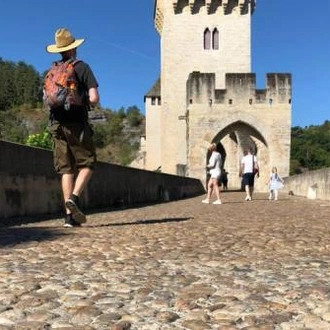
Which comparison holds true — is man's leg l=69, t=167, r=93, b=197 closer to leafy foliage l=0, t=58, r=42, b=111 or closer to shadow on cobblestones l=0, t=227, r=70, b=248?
shadow on cobblestones l=0, t=227, r=70, b=248

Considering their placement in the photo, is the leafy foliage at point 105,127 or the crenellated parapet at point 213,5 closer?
the crenellated parapet at point 213,5

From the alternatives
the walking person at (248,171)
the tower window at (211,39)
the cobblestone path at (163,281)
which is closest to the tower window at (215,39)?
the tower window at (211,39)

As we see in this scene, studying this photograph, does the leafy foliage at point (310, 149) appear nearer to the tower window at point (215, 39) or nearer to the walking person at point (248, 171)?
the tower window at point (215, 39)

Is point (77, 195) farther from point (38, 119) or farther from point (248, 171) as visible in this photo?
point (38, 119)

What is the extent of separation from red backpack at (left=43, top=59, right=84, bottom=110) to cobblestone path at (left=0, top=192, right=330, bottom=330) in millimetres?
1406

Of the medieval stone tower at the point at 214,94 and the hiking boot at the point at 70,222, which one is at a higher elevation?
the medieval stone tower at the point at 214,94

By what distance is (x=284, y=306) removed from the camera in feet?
10.6

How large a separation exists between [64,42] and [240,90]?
3252cm

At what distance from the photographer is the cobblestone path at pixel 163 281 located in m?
2.98

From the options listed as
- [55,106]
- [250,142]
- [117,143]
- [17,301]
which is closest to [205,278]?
[17,301]

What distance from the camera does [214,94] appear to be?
126ft

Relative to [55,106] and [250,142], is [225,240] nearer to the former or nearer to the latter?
[55,106]

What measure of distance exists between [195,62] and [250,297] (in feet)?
140

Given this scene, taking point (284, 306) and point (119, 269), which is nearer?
point (284, 306)
